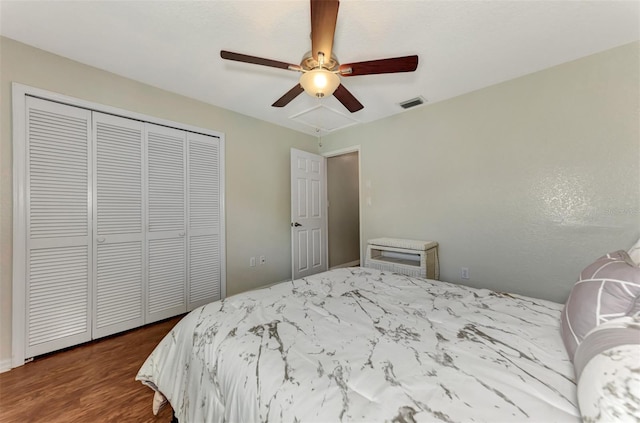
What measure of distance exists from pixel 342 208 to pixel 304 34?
3.34m

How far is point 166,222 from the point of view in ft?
8.64

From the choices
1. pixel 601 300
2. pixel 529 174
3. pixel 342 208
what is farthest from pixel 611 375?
pixel 342 208

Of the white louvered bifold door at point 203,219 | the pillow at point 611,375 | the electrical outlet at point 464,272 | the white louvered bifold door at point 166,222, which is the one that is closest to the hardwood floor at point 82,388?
the white louvered bifold door at point 166,222

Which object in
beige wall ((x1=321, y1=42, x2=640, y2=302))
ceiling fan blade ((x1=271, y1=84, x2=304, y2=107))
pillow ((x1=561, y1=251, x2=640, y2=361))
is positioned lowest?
pillow ((x1=561, y1=251, x2=640, y2=361))

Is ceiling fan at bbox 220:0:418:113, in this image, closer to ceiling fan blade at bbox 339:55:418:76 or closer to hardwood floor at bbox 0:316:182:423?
ceiling fan blade at bbox 339:55:418:76

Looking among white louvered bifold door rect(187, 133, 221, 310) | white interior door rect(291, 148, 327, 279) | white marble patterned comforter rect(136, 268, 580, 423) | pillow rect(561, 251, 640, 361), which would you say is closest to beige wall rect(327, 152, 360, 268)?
white interior door rect(291, 148, 327, 279)

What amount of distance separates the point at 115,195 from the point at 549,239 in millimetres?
4057

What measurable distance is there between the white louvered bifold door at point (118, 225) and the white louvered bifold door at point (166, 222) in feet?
0.28

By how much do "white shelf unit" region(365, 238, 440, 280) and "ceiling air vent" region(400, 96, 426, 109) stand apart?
164 cm

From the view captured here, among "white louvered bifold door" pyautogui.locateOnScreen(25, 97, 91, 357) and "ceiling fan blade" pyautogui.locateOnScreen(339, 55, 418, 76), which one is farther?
"white louvered bifold door" pyautogui.locateOnScreen(25, 97, 91, 357)

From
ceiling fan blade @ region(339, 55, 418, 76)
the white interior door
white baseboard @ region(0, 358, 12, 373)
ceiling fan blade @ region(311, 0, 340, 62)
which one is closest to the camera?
ceiling fan blade @ region(311, 0, 340, 62)

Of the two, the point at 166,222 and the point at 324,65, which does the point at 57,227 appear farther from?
the point at 324,65

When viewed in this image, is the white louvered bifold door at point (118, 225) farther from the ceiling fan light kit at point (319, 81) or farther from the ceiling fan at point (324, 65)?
the ceiling fan light kit at point (319, 81)

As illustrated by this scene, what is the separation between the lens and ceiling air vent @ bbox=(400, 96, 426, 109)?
280 centimetres
